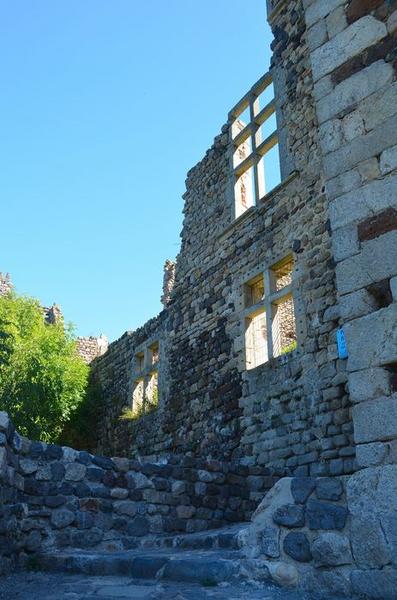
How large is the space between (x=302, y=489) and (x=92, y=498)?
243 cm

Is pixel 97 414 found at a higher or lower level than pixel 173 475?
higher

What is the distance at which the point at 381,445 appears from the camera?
2.92 m

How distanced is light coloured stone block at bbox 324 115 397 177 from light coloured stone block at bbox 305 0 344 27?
3.31ft

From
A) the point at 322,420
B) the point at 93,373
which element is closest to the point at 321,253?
the point at 322,420

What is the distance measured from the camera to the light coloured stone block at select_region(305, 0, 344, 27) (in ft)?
12.8

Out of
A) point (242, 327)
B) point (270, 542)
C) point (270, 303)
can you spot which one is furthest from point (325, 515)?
point (242, 327)

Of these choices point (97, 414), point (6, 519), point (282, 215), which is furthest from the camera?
point (97, 414)

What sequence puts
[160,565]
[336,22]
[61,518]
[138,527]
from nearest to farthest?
[160,565], [336,22], [61,518], [138,527]

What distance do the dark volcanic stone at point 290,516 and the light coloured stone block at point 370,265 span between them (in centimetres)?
119

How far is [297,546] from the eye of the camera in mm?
3090

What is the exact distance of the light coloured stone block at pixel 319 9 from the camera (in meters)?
3.89

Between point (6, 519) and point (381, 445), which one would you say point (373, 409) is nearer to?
point (381, 445)

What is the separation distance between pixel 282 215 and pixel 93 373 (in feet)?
25.0

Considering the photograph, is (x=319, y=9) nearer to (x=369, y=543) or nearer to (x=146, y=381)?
(x=369, y=543)
